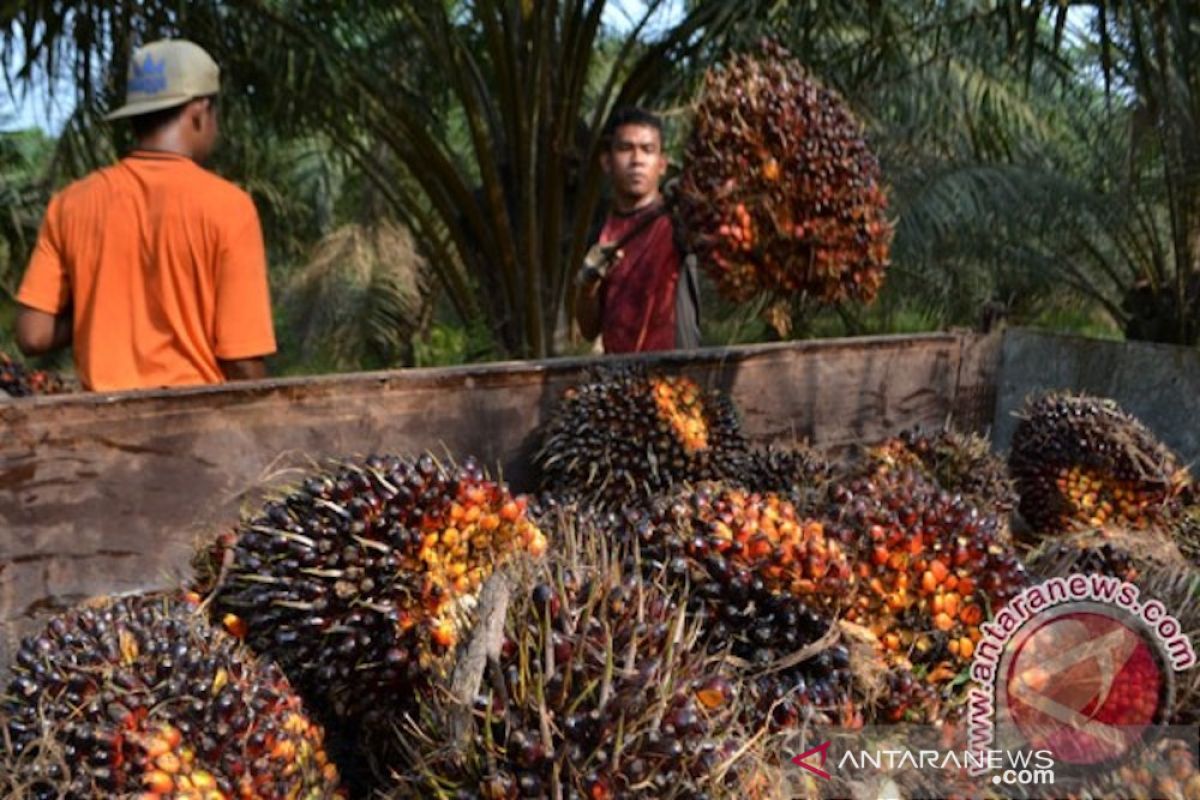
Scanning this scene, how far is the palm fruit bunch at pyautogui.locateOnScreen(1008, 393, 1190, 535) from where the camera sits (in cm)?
252

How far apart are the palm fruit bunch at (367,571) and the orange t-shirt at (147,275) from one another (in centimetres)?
97

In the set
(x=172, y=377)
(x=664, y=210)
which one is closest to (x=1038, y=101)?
(x=664, y=210)

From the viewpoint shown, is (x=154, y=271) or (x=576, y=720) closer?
(x=576, y=720)

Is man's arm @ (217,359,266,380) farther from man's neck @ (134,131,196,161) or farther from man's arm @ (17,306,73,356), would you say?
man's neck @ (134,131,196,161)

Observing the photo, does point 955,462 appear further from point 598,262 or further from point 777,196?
point 598,262

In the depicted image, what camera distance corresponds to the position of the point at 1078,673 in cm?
139

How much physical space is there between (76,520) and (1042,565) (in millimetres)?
1569

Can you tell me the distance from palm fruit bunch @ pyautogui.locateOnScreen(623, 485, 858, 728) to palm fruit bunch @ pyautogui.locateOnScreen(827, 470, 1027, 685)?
0.08 m

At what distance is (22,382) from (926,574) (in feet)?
9.10

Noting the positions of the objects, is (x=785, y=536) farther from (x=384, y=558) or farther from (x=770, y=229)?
(x=770, y=229)

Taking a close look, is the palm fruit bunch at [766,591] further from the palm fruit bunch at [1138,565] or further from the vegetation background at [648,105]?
the vegetation background at [648,105]

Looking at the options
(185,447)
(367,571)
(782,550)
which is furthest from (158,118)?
(782,550)

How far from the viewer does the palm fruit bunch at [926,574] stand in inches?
63.4

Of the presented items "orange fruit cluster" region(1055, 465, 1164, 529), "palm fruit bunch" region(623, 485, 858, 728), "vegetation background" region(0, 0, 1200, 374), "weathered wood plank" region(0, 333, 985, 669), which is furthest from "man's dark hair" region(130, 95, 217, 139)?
"vegetation background" region(0, 0, 1200, 374)
